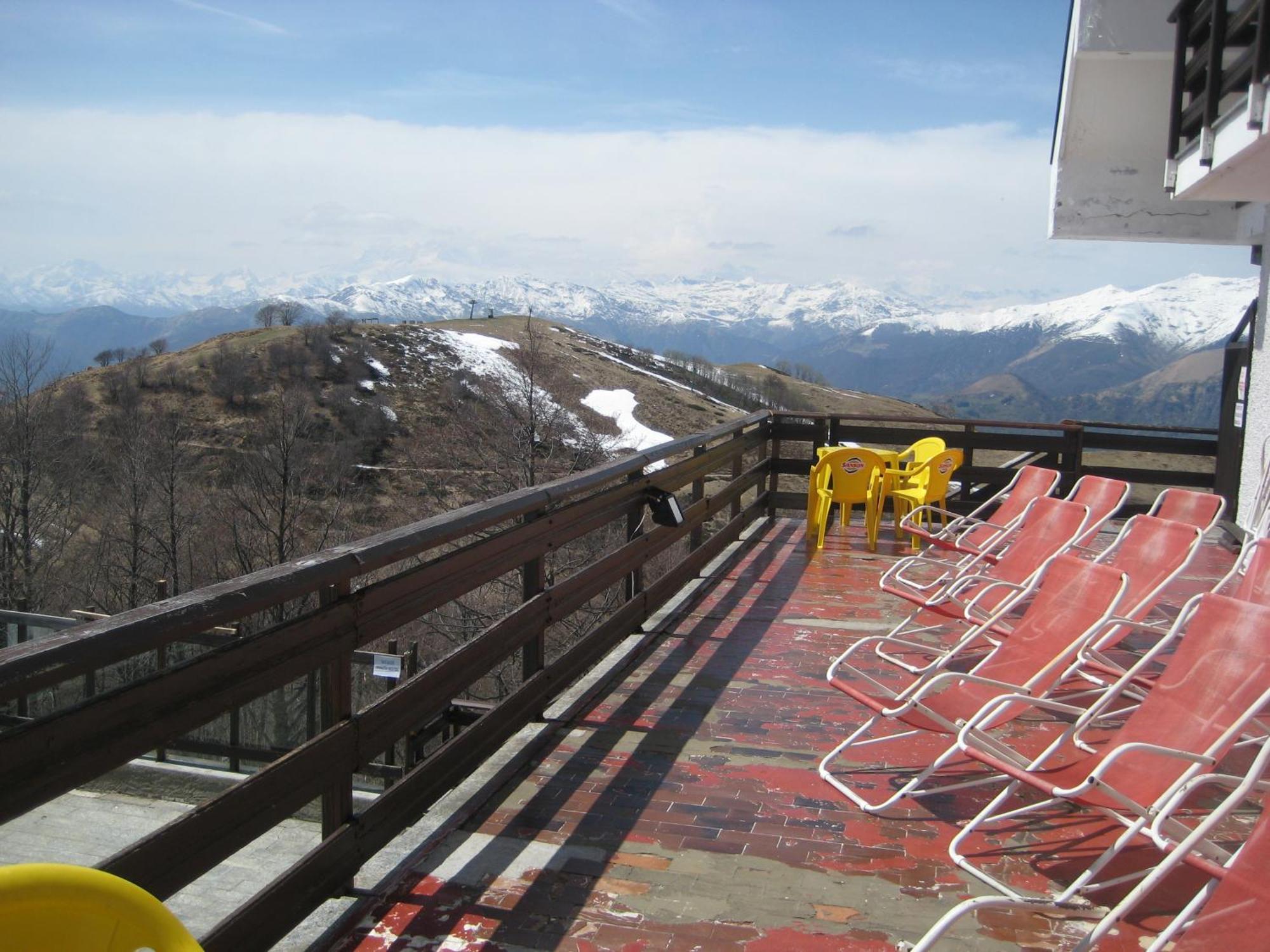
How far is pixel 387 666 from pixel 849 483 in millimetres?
4578

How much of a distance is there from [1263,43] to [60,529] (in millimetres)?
40647

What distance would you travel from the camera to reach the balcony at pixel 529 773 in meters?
2.16

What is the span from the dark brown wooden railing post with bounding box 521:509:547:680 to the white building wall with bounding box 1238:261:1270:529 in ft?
22.2

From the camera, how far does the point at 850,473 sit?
8969mm

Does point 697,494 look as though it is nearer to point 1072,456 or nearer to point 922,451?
point 922,451

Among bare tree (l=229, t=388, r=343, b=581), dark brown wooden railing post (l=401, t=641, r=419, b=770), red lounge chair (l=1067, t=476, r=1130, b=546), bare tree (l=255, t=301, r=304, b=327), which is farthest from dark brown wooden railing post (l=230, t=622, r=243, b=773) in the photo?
bare tree (l=255, t=301, r=304, b=327)

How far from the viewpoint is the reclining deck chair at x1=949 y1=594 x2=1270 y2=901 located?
2.79 metres

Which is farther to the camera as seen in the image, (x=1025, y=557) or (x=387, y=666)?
(x=387, y=666)

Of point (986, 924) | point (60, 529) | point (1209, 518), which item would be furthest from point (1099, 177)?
point (60, 529)

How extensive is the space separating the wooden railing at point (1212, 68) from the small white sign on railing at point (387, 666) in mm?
5742

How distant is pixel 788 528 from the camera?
9.89 m

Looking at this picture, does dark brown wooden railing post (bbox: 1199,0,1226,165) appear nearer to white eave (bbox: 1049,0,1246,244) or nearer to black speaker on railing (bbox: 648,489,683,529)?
white eave (bbox: 1049,0,1246,244)

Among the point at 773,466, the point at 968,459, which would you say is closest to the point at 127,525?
the point at 773,466

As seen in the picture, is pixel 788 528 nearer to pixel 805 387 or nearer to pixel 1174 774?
pixel 1174 774
